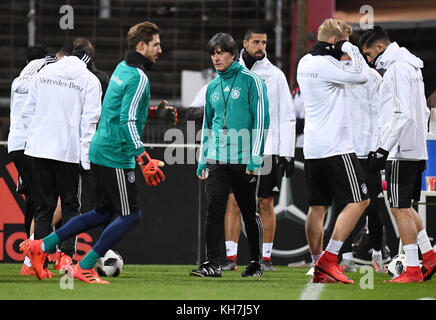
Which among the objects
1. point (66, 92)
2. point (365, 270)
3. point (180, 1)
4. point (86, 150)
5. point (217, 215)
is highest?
point (180, 1)

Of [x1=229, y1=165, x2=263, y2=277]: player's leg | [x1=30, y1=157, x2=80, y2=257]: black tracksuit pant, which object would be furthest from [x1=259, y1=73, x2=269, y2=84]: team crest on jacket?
[x1=30, y1=157, x2=80, y2=257]: black tracksuit pant

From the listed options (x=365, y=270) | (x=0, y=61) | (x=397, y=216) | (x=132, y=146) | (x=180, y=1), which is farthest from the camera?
(x=180, y=1)

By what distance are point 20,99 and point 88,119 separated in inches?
47.7

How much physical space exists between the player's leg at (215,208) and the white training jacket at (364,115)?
1.61 metres

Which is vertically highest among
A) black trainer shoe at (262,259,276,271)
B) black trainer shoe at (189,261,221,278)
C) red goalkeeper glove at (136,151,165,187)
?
red goalkeeper glove at (136,151,165,187)

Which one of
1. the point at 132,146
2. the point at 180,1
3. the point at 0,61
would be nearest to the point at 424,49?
the point at 180,1

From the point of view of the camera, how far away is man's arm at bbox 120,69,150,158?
245 inches

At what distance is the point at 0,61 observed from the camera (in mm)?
16203

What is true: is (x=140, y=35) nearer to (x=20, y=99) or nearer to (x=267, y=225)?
(x=20, y=99)

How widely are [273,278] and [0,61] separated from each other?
10.2 m

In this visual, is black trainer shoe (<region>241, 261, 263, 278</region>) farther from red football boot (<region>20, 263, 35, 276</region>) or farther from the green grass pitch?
red football boot (<region>20, 263, 35, 276</region>)

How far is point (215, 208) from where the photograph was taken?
286 inches

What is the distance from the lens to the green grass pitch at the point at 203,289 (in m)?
5.63
